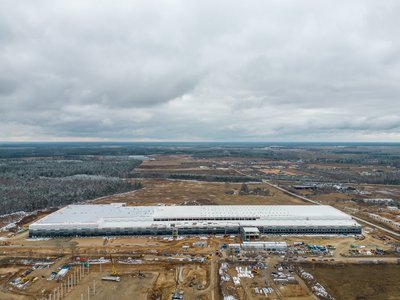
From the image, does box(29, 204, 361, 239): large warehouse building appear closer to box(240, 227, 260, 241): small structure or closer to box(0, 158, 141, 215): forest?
box(240, 227, 260, 241): small structure

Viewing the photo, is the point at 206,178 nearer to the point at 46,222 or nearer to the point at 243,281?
the point at 46,222

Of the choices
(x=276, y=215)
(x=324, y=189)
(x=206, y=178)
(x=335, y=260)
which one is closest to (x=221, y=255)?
(x=335, y=260)

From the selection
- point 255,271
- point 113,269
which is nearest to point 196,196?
point 113,269

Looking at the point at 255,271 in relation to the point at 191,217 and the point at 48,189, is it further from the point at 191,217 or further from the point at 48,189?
the point at 48,189

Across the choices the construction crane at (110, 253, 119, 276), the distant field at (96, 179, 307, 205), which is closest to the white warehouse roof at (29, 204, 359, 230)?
the construction crane at (110, 253, 119, 276)

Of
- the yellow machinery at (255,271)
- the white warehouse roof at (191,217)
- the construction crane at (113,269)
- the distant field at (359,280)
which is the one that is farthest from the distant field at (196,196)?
the yellow machinery at (255,271)

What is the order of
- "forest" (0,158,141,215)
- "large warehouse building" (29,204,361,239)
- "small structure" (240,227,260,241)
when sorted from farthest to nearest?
"forest" (0,158,141,215)
"large warehouse building" (29,204,361,239)
"small structure" (240,227,260,241)

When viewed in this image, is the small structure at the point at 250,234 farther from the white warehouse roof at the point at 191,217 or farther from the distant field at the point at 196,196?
the distant field at the point at 196,196
